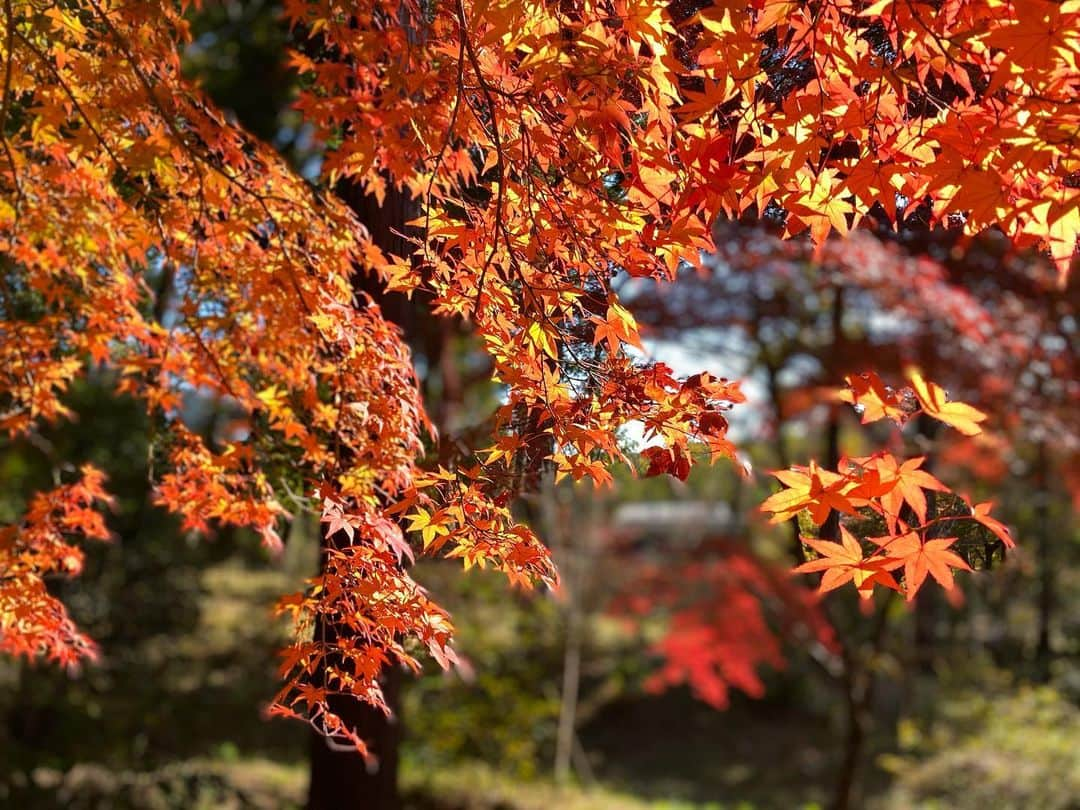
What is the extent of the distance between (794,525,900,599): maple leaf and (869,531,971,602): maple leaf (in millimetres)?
21

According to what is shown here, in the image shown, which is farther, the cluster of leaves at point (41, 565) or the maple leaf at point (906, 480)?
the cluster of leaves at point (41, 565)

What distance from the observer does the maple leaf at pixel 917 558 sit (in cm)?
168

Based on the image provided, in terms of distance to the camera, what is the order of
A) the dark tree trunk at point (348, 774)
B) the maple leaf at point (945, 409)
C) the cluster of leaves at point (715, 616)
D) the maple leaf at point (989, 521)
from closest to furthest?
1. the maple leaf at point (945, 409)
2. the maple leaf at point (989, 521)
3. the dark tree trunk at point (348, 774)
4. the cluster of leaves at point (715, 616)

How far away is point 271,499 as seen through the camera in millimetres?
2830

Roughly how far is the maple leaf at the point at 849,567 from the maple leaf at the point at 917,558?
21 mm

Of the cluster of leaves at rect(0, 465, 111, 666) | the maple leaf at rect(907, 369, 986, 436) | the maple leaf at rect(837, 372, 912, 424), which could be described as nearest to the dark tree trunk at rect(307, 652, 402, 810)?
the cluster of leaves at rect(0, 465, 111, 666)

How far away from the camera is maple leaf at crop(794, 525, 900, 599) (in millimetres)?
1680

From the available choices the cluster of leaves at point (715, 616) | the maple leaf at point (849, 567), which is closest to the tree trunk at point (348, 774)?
the maple leaf at point (849, 567)

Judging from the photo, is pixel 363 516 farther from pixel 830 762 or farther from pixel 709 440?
pixel 830 762

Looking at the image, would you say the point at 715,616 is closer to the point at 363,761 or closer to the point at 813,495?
the point at 363,761

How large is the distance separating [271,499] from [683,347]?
193 inches

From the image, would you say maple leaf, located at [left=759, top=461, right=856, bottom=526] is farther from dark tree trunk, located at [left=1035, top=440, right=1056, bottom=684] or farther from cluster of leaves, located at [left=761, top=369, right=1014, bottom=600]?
dark tree trunk, located at [left=1035, top=440, right=1056, bottom=684]

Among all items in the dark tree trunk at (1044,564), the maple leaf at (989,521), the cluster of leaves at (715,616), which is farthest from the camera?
the dark tree trunk at (1044,564)

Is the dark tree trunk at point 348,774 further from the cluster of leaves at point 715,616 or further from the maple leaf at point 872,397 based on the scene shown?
the cluster of leaves at point 715,616
